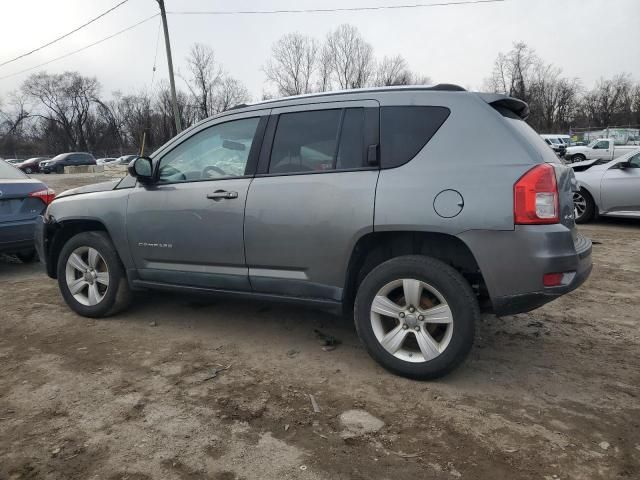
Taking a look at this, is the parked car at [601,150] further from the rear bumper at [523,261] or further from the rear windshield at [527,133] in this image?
the rear bumper at [523,261]

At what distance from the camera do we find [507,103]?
3.28 metres

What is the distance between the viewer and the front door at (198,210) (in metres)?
3.72

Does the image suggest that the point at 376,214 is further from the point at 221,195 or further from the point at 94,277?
the point at 94,277

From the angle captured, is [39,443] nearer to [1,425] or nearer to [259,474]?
[1,425]

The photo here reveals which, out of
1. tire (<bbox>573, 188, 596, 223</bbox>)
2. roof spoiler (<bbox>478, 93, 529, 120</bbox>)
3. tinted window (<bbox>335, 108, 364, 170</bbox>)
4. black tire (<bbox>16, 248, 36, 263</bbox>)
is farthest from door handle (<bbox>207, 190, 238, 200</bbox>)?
tire (<bbox>573, 188, 596, 223</bbox>)

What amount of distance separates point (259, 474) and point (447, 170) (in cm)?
198

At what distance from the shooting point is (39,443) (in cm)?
260

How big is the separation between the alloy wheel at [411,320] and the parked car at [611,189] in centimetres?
696

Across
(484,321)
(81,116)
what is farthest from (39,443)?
(81,116)

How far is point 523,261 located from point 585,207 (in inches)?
306

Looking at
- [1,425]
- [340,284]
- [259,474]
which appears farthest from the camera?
[340,284]

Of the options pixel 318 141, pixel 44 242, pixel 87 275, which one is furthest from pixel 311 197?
pixel 44 242

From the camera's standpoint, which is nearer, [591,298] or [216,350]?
[216,350]

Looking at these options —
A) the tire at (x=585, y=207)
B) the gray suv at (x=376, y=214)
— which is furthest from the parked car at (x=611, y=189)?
the gray suv at (x=376, y=214)
